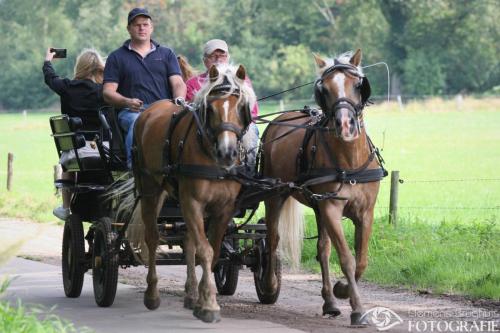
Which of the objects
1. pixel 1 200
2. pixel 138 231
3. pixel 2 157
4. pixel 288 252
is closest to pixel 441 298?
pixel 288 252

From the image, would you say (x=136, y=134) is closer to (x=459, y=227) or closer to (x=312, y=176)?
(x=312, y=176)

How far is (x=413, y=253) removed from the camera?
11.5m

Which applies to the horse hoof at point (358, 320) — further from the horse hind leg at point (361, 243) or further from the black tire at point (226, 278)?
the black tire at point (226, 278)

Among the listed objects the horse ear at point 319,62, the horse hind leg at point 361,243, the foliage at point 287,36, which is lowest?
Answer: the horse hind leg at point 361,243

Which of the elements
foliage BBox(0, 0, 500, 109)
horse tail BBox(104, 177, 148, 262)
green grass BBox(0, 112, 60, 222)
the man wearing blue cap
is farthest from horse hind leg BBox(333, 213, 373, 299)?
foliage BBox(0, 0, 500, 109)

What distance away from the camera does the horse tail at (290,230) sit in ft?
30.9

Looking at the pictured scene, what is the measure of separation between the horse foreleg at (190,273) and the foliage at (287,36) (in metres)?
55.3

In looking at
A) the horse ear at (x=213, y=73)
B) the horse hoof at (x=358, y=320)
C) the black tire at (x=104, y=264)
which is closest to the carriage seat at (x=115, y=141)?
the black tire at (x=104, y=264)

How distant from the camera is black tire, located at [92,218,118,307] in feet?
28.5

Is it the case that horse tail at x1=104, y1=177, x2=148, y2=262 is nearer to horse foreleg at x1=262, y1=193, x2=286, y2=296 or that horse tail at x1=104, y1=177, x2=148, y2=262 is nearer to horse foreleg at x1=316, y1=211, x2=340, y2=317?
horse foreleg at x1=262, y1=193, x2=286, y2=296

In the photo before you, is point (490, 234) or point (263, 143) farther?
point (490, 234)

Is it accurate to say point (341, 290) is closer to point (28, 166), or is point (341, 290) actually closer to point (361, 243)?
point (361, 243)

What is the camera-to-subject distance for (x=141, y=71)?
9.30 m

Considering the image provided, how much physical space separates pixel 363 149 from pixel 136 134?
2.06 metres
